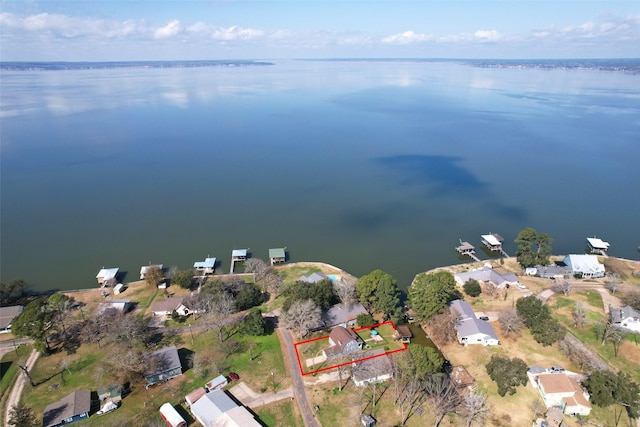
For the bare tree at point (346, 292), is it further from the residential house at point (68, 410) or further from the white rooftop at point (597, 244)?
the white rooftop at point (597, 244)

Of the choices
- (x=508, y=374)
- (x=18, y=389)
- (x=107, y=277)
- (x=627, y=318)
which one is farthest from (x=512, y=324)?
(x=107, y=277)

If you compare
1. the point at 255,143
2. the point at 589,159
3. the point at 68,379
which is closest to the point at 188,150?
the point at 255,143

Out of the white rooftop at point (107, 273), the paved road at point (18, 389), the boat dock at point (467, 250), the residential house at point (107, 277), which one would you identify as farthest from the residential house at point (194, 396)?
the boat dock at point (467, 250)

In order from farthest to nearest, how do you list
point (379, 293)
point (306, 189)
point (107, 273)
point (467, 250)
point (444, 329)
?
point (306, 189)
point (467, 250)
point (107, 273)
point (379, 293)
point (444, 329)

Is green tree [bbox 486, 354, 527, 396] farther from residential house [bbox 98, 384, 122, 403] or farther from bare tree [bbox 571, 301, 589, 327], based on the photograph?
residential house [bbox 98, 384, 122, 403]

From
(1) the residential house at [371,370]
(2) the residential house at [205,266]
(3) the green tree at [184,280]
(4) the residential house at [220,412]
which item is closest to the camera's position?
(4) the residential house at [220,412]

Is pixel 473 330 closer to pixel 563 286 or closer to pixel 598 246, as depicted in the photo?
pixel 563 286
